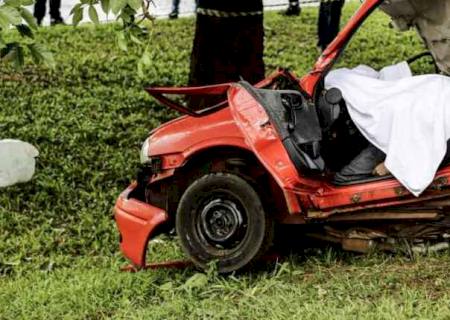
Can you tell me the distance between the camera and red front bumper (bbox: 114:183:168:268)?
20.7 feet

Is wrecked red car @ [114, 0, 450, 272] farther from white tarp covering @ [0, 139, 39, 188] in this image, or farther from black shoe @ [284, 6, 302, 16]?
black shoe @ [284, 6, 302, 16]

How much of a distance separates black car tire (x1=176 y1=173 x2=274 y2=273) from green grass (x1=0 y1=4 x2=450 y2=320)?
146 millimetres

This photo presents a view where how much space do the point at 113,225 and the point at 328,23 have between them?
5636 mm

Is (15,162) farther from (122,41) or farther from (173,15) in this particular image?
(173,15)

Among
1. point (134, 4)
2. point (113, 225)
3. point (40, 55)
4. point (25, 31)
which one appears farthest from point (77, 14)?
point (113, 225)

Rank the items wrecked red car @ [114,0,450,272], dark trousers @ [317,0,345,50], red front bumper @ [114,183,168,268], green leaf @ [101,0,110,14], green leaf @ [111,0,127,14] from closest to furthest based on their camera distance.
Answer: green leaf @ [111,0,127,14] < green leaf @ [101,0,110,14] < wrecked red car @ [114,0,450,272] < red front bumper @ [114,183,168,268] < dark trousers @ [317,0,345,50]

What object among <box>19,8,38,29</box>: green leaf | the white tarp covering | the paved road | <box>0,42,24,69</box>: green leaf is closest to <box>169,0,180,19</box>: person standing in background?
the paved road

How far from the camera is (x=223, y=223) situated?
606 centimetres

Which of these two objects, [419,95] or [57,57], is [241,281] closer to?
[419,95]

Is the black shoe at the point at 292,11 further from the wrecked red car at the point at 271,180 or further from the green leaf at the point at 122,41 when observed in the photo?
the green leaf at the point at 122,41

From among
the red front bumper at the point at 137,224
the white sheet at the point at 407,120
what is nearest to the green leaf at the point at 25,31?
the red front bumper at the point at 137,224

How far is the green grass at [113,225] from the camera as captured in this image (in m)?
5.43

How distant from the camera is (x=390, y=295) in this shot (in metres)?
5.29

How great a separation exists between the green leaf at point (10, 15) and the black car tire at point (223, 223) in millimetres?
1744
